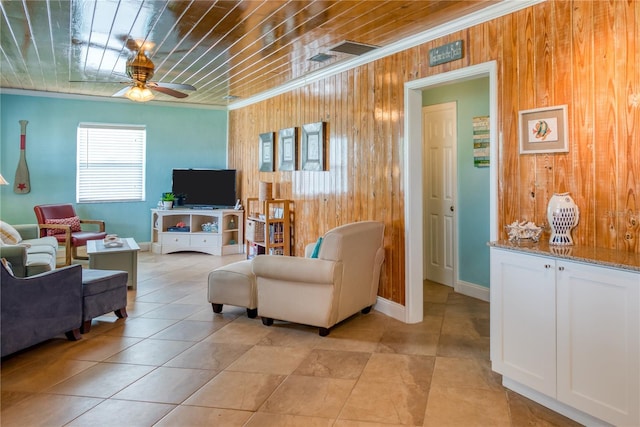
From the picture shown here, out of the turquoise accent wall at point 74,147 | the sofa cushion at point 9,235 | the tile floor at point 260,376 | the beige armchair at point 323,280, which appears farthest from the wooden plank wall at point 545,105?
the turquoise accent wall at point 74,147

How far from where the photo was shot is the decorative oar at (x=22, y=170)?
6129mm

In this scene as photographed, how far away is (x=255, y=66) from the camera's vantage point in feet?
15.3

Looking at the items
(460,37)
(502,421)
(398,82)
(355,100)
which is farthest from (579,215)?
(355,100)

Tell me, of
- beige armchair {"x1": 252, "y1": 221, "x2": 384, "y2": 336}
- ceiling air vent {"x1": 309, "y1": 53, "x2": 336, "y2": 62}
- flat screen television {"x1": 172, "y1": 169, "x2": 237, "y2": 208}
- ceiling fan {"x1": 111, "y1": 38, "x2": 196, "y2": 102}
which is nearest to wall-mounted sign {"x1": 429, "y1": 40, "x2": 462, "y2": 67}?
ceiling air vent {"x1": 309, "y1": 53, "x2": 336, "y2": 62}

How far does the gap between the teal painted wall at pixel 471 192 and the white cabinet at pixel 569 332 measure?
82.9 inches

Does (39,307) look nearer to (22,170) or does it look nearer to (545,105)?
(545,105)

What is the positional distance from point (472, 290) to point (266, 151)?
3447 mm

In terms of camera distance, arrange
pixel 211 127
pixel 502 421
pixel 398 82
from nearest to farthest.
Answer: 1. pixel 502 421
2. pixel 398 82
3. pixel 211 127

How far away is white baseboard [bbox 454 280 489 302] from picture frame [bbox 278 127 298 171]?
8.29 feet

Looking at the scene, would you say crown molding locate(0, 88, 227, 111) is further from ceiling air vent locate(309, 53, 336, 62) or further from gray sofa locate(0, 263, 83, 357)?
gray sofa locate(0, 263, 83, 357)

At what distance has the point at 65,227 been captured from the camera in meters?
5.57

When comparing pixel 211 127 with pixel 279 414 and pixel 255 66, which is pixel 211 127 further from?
pixel 279 414

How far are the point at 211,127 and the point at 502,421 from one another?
22.2ft

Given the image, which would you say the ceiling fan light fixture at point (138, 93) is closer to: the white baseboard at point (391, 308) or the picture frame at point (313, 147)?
the picture frame at point (313, 147)
